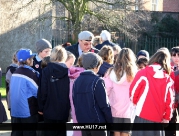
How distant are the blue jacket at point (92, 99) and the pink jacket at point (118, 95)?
32.2 inches

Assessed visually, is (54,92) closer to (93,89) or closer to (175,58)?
(93,89)

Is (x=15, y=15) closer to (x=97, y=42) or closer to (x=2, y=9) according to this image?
(x=2, y=9)

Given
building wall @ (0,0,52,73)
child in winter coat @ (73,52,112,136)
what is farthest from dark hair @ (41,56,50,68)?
building wall @ (0,0,52,73)

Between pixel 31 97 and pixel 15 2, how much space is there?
1941 cm

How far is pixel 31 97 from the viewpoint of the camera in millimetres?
6605

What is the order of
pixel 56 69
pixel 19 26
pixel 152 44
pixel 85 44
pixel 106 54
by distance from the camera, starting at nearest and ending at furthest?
1. pixel 56 69
2. pixel 106 54
3. pixel 85 44
4. pixel 152 44
5. pixel 19 26

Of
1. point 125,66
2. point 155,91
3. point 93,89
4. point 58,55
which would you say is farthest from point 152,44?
point 93,89

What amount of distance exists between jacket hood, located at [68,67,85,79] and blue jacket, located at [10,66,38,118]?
0.60 metres

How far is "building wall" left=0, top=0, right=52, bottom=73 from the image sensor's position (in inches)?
995

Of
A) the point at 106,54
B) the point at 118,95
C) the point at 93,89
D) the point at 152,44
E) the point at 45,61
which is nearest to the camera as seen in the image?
the point at 93,89

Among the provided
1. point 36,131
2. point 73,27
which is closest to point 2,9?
point 73,27

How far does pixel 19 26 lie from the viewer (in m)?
26.4

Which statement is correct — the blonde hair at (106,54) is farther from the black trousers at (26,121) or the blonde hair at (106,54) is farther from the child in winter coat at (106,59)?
the black trousers at (26,121)

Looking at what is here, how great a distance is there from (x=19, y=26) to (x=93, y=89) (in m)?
21.5
